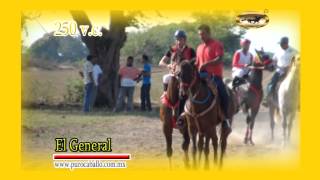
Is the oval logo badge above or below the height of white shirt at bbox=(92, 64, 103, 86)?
above

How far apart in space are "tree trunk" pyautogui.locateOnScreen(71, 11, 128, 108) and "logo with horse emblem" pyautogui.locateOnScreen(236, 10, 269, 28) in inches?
60.6

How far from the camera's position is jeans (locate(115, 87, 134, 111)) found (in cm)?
1527

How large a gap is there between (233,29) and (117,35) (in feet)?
5.15

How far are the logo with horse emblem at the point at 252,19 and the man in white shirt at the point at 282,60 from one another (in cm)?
38

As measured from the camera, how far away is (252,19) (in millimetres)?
14680

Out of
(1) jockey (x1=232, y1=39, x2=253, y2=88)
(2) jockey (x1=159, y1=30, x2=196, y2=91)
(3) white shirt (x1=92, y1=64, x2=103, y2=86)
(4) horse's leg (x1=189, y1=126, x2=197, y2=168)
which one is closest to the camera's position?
(2) jockey (x1=159, y1=30, x2=196, y2=91)

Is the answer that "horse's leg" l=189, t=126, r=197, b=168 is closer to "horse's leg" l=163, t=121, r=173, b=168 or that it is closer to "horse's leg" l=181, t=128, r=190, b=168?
"horse's leg" l=181, t=128, r=190, b=168

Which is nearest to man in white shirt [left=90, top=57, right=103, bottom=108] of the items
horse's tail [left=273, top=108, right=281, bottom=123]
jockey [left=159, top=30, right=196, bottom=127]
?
jockey [left=159, top=30, right=196, bottom=127]

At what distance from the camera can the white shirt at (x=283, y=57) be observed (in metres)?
14.9

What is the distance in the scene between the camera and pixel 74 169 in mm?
14977

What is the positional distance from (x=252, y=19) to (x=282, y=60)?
31.6 inches

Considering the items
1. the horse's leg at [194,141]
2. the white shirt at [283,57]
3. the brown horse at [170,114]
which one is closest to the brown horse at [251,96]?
the white shirt at [283,57]

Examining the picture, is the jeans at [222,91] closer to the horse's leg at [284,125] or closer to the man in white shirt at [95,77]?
the horse's leg at [284,125]

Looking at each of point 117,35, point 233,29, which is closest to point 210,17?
point 233,29
